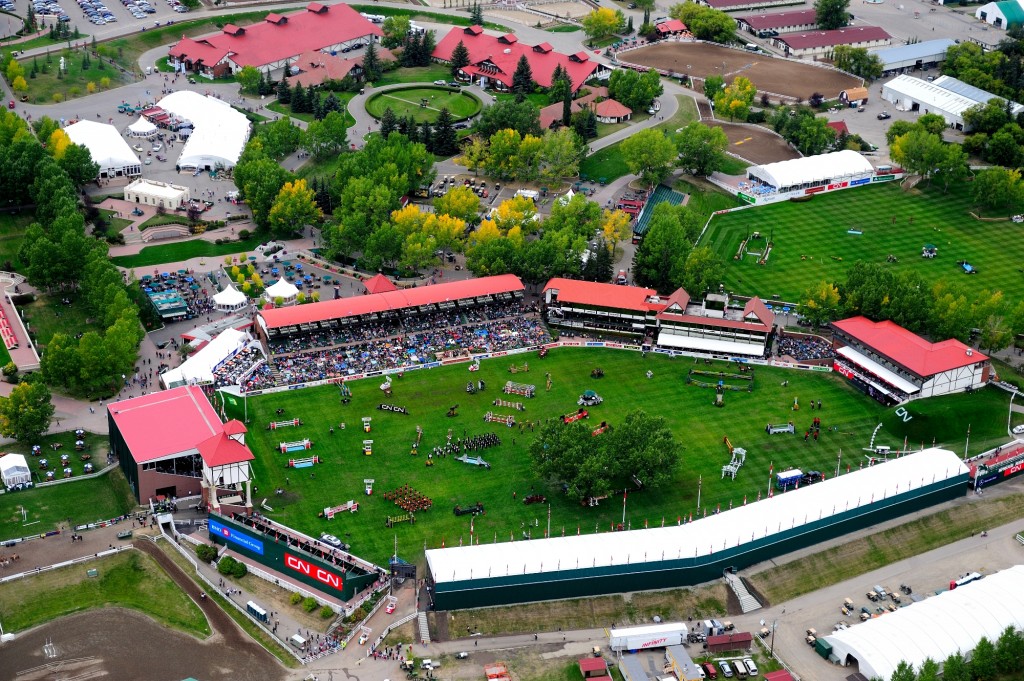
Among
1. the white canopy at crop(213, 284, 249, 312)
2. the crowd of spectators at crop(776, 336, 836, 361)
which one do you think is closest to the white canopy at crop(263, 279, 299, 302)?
the white canopy at crop(213, 284, 249, 312)

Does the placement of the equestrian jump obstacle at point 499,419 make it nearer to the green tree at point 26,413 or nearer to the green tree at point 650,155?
the green tree at point 26,413

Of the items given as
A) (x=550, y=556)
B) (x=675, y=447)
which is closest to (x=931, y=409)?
(x=675, y=447)

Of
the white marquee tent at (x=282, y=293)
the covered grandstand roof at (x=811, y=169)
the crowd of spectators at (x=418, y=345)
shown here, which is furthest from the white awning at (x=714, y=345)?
the white marquee tent at (x=282, y=293)

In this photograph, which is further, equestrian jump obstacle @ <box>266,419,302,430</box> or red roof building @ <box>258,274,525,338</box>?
red roof building @ <box>258,274,525,338</box>

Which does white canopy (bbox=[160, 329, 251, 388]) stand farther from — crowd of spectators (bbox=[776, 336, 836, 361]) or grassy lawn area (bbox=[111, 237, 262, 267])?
crowd of spectators (bbox=[776, 336, 836, 361])

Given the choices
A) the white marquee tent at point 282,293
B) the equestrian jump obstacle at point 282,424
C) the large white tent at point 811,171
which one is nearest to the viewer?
the equestrian jump obstacle at point 282,424

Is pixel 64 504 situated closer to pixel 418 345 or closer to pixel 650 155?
pixel 418 345

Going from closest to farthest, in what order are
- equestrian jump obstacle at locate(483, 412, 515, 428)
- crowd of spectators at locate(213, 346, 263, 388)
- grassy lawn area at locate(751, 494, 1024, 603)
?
1. grassy lawn area at locate(751, 494, 1024, 603)
2. equestrian jump obstacle at locate(483, 412, 515, 428)
3. crowd of spectators at locate(213, 346, 263, 388)

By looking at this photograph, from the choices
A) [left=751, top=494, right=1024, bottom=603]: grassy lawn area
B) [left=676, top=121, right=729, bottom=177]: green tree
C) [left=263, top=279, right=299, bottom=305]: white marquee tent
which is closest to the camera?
[left=751, top=494, right=1024, bottom=603]: grassy lawn area
